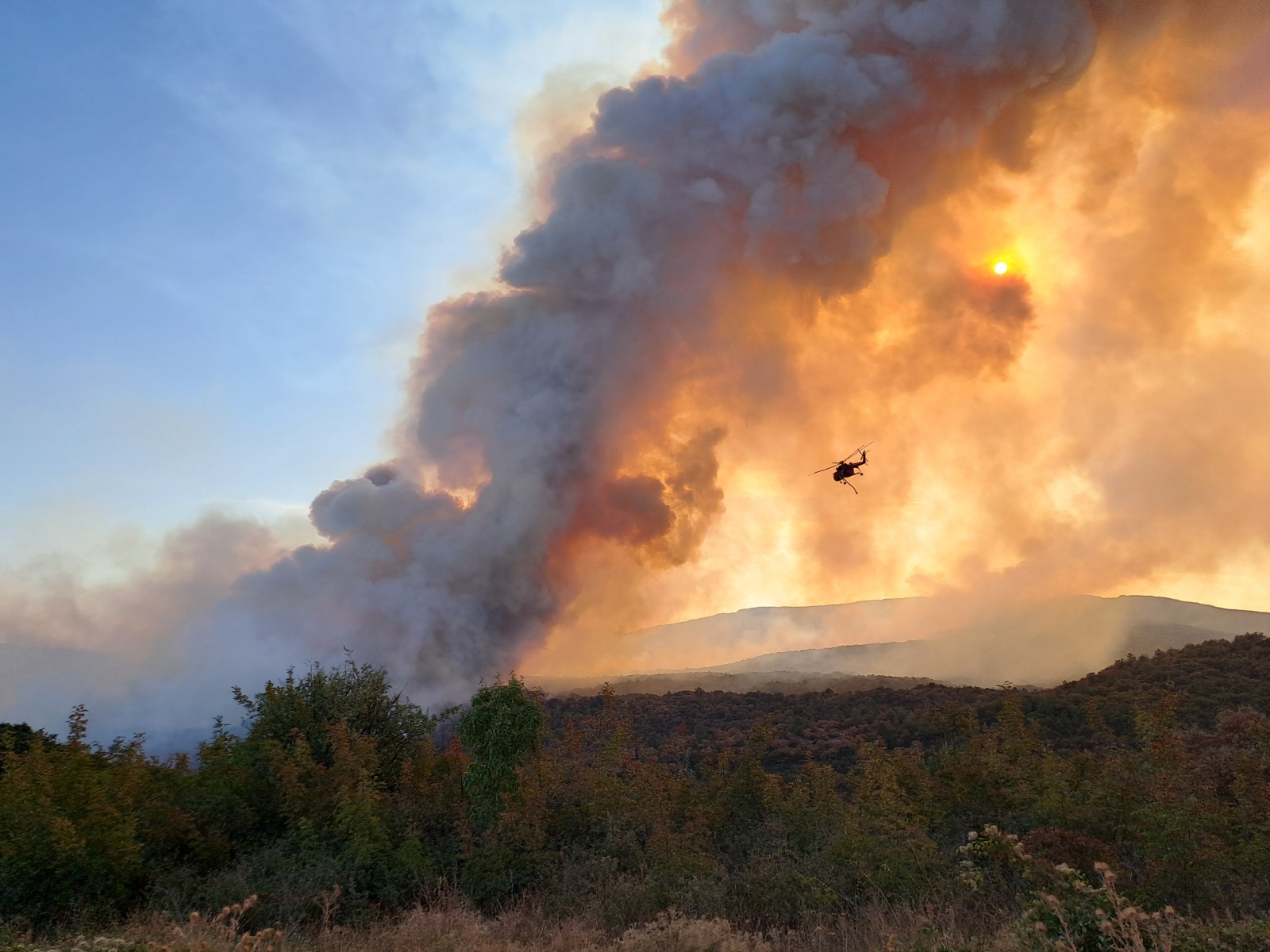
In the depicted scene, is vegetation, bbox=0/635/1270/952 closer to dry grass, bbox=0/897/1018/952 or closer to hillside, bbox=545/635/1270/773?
dry grass, bbox=0/897/1018/952

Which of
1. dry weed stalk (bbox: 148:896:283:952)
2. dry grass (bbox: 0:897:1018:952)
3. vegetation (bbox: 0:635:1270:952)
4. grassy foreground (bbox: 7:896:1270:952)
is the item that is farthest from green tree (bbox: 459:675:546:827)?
dry weed stalk (bbox: 148:896:283:952)

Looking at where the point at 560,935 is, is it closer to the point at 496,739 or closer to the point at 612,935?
the point at 612,935

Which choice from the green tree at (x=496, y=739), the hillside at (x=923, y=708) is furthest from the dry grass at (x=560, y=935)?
the hillside at (x=923, y=708)

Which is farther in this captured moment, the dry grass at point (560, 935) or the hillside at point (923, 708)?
the hillside at point (923, 708)

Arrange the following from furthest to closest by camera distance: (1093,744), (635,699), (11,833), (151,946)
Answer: (635,699), (1093,744), (11,833), (151,946)

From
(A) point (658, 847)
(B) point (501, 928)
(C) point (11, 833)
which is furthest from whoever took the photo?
(A) point (658, 847)

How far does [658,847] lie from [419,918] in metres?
4.66

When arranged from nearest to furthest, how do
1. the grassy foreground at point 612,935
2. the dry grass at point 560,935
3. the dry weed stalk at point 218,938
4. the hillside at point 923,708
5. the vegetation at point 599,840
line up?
the dry weed stalk at point 218,938 → the grassy foreground at point 612,935 → the dry grass at point 560,935 → the vegetation at point 599,840 → the hillside at point 923,708

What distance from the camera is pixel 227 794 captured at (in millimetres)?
16016

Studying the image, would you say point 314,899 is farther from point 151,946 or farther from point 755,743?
point 755,743

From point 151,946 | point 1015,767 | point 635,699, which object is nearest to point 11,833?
point 151,946

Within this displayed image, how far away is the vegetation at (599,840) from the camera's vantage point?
35.7ft

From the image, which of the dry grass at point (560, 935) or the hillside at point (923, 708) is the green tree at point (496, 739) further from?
the hillside at point (923, 708)

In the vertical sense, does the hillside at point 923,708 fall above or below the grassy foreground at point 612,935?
below
